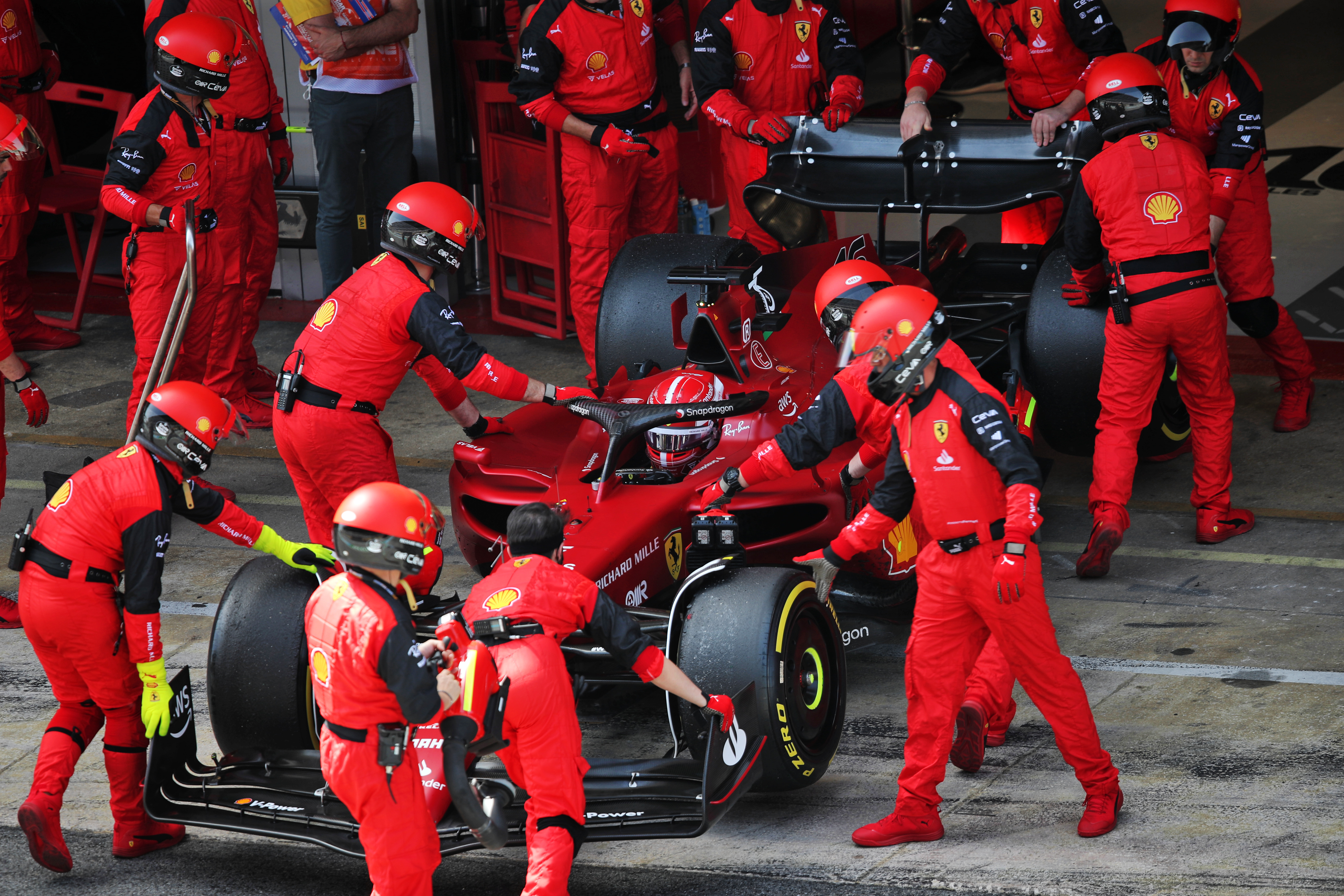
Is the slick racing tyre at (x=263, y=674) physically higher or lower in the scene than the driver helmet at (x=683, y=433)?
lower

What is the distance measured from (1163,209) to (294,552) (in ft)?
13.4

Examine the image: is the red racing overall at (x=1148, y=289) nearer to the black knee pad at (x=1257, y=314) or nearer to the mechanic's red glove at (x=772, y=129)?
the black knee pad at (x=1257, y=314)

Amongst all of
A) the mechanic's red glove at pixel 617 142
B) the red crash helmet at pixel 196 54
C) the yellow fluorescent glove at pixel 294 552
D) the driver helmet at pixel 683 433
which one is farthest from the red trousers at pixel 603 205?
the yellow fluorescent glove at pixel 294 552

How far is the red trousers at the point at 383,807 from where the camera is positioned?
4.24 m

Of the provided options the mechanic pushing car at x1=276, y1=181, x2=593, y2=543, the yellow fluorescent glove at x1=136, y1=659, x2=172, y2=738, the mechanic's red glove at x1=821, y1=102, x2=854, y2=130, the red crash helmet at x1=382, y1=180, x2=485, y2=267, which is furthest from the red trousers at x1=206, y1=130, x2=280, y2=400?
the yellow fluorescent glove at x1=136, y1=659, x2=172, y2=738

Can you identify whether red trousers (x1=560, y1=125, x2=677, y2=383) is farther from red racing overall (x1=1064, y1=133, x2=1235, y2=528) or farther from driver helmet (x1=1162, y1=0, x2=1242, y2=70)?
driver helmet (x1=1162, y1=0, x2=1242, y2=70)

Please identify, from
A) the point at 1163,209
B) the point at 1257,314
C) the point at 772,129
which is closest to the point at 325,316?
the point at 772,129

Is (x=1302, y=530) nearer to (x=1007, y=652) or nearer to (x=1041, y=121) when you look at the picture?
(x=1041, y=121)

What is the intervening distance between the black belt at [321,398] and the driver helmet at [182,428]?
1070mm

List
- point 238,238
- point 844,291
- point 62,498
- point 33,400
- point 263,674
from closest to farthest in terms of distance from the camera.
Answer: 1. point 62,498
2. point 263,674
3. point 844,291
4. point 33,400
5. point 238,238

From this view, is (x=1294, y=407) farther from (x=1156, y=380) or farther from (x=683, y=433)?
(x=683, y=433)

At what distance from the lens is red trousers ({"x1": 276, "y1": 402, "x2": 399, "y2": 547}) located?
6254mm

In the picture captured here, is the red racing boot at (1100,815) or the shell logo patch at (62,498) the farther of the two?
the shell logo patch at (62,498)

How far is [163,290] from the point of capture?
8.24m
